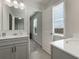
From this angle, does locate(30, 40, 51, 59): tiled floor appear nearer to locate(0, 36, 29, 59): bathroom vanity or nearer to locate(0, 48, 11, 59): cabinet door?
locate(0, 36, 29, 59): bathroom vanity

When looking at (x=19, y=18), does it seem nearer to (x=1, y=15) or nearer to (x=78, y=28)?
(x=1, y=15)

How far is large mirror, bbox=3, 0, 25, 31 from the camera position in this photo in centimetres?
304

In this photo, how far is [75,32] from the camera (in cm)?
216

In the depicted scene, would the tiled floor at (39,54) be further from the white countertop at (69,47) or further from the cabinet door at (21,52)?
the white countertop at (69,47)

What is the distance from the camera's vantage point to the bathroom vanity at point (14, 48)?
2.29 meters

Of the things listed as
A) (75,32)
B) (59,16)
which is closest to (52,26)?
(59,16)

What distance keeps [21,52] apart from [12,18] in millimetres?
1293

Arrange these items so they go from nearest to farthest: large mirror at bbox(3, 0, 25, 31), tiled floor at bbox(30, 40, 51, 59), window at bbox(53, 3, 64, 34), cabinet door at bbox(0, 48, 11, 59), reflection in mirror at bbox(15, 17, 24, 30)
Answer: cabinet door at bbox(0, 48, 11, 59) < large mirror at bbox(3, 0, 25, 31) < window at bbox(53, 3, 64, 34) < reflection in mirror at bbox(15, 17, 24, 30) < tiled floor at bbox(30, 40, 51, 59)

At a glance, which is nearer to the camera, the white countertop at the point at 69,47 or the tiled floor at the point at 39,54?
the white countertop at the point at 69,47

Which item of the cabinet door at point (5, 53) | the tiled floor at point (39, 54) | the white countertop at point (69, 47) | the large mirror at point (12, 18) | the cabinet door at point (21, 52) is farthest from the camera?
the tiled floor at point (39, 54)

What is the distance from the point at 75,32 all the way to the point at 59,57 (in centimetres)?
117

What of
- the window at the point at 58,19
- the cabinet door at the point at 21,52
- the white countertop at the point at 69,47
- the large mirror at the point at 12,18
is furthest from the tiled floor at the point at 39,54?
the white countertop at the point at 69,47

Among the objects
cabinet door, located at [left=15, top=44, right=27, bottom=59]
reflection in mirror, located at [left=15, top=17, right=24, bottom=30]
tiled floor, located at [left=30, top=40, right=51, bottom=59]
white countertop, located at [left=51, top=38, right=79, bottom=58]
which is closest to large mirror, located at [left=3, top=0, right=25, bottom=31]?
reflection in mirror, located at [left=15, top=17, right=24, bottom=30]

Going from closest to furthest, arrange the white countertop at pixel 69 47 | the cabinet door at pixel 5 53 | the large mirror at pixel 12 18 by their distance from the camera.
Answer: the white countertop at pixel 69 47
the cabinet door at pixel 5 53
the large mirror at pixel 12 18
